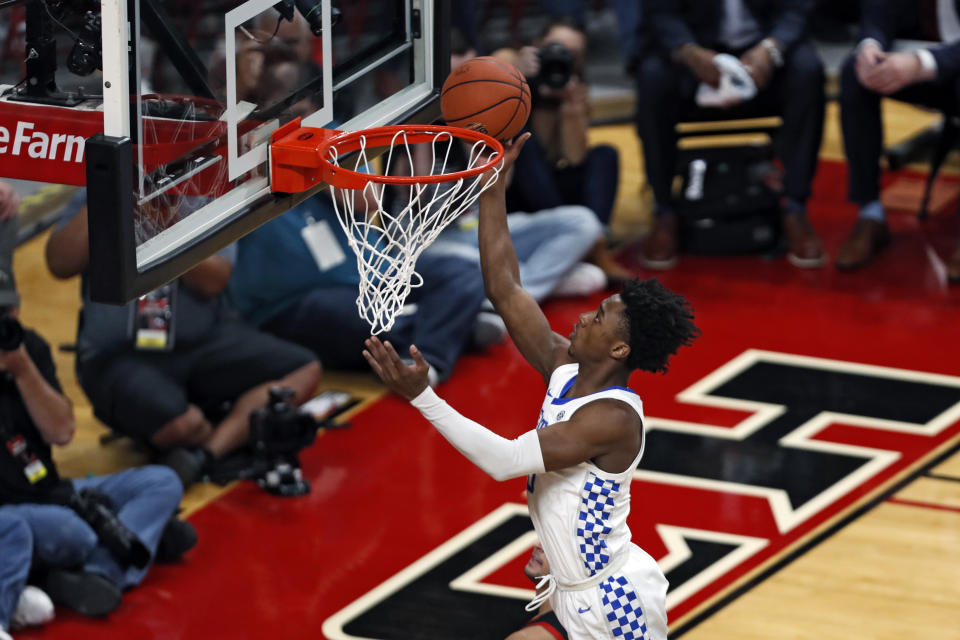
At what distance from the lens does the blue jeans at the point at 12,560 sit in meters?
4.85

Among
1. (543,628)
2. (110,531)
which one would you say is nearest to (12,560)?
(110,531)

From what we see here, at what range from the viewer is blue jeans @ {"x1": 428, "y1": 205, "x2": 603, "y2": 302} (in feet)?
25.0

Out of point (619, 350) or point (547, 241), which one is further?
point (547, 241)

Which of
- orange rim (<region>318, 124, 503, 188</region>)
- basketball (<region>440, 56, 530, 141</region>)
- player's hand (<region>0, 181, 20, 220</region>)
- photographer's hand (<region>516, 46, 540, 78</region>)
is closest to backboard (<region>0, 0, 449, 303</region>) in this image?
orange rim (<region>318, 124, 503, 188</region>)

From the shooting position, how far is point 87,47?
4195 millimetres

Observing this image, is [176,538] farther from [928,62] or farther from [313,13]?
[928,62]

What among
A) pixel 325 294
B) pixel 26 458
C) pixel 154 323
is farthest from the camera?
pixel 325 294

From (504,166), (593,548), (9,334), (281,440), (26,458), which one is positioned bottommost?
(281,440)

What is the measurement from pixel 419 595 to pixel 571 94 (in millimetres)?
3593

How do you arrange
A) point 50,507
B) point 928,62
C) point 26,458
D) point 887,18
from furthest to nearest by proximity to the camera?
point 887,18 → point 928,62 → point 26,458 → point 50,507

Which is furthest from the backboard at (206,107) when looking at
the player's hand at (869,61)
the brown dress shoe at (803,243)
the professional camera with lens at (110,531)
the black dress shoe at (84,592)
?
the brown dress shoe at (803,243)

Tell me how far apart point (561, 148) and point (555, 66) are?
0.47 m

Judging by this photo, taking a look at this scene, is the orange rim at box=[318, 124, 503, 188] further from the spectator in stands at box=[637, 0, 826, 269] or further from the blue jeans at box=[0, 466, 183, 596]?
the spectator in stands at box=[637, 0, 826, 269]

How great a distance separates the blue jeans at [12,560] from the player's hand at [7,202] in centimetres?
118
